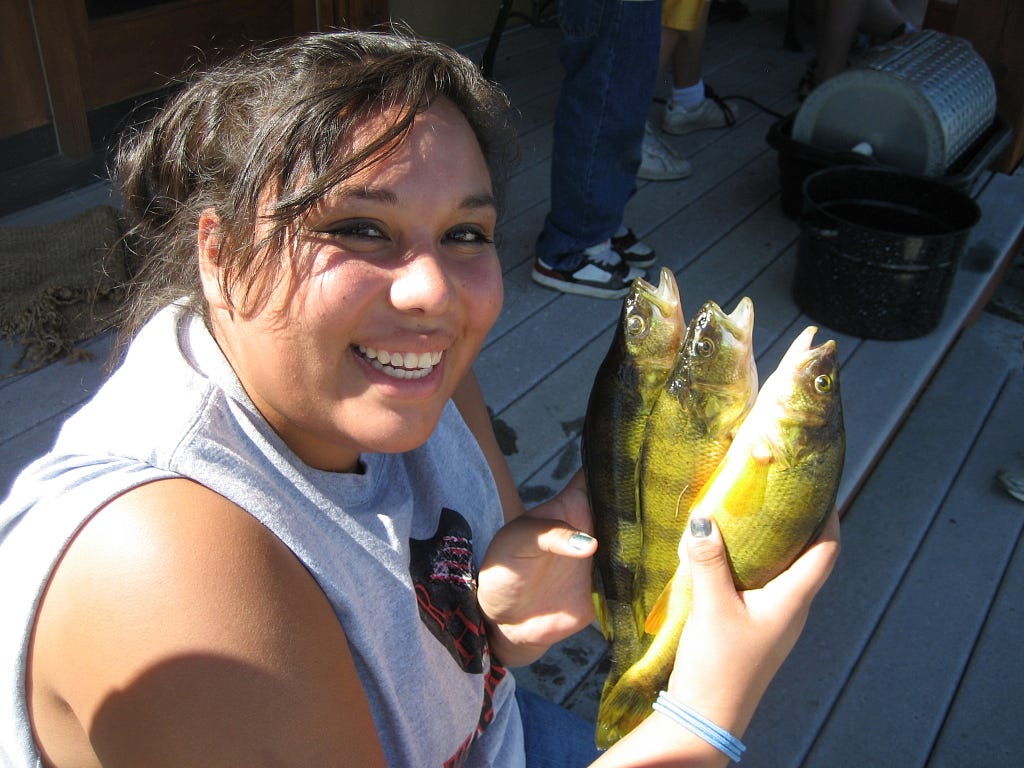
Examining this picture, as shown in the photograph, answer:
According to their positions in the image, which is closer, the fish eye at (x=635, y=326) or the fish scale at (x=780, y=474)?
the fish scale at (x=780, y=474)

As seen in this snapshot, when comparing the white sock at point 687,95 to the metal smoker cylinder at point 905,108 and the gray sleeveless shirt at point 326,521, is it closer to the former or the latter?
the metal smoker cylinder at point 905,108

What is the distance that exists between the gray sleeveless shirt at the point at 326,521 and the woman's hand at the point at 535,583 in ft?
0.15

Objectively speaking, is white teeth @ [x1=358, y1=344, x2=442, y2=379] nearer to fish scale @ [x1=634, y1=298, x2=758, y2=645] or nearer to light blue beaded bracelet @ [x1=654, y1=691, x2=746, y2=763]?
fish scale @ [x1=634, y1=298, x2=758, y2=645]

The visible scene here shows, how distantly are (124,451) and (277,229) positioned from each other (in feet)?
1.06

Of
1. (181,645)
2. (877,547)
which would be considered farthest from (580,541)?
(877,547)

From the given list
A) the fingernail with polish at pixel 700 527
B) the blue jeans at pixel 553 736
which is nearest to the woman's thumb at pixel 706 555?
the fingernail with polish at pixel 700 527

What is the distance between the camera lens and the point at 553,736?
1.96 m

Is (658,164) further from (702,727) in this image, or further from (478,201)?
(702,727)

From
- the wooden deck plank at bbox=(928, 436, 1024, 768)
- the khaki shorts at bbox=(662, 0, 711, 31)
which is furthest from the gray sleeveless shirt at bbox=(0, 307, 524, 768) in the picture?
the khaki shorts at bbox=(662, 0, 711, 31)

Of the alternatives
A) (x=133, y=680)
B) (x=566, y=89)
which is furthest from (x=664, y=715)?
(x=566, y=89)

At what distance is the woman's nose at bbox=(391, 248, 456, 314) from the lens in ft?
4.01

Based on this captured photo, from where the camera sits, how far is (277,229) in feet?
4.00

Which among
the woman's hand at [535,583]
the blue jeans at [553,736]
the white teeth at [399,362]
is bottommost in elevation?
the blue jeans at [553,736]

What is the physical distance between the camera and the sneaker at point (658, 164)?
5094 mm
